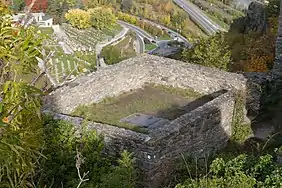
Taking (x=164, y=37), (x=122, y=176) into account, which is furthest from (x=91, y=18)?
(x=122, y=176)

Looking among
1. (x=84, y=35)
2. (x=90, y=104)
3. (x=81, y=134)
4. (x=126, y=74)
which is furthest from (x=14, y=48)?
(x=84, y=35)

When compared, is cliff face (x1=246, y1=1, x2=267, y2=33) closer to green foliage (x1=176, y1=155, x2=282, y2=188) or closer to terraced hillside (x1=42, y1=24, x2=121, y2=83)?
green foliage (x1=176, y1=155, x2=282, y2=188)

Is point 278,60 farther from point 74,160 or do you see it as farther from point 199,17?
point 199,17

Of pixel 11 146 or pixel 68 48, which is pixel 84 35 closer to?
pixel 68 48

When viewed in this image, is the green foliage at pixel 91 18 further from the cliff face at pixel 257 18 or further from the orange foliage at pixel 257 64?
the orange foliage at pixel 257 64

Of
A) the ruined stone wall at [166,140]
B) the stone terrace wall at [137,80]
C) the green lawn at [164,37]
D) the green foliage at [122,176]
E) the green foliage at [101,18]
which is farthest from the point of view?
the green lawn at [164,37]

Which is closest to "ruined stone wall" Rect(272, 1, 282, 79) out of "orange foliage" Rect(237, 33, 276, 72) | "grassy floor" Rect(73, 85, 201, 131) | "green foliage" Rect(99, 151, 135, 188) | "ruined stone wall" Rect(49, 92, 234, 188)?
"orange foliage" Rect(237, 33, 276, 72)

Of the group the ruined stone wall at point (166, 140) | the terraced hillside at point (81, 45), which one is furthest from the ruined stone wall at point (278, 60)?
the terraced hillside at point (81, 45)
